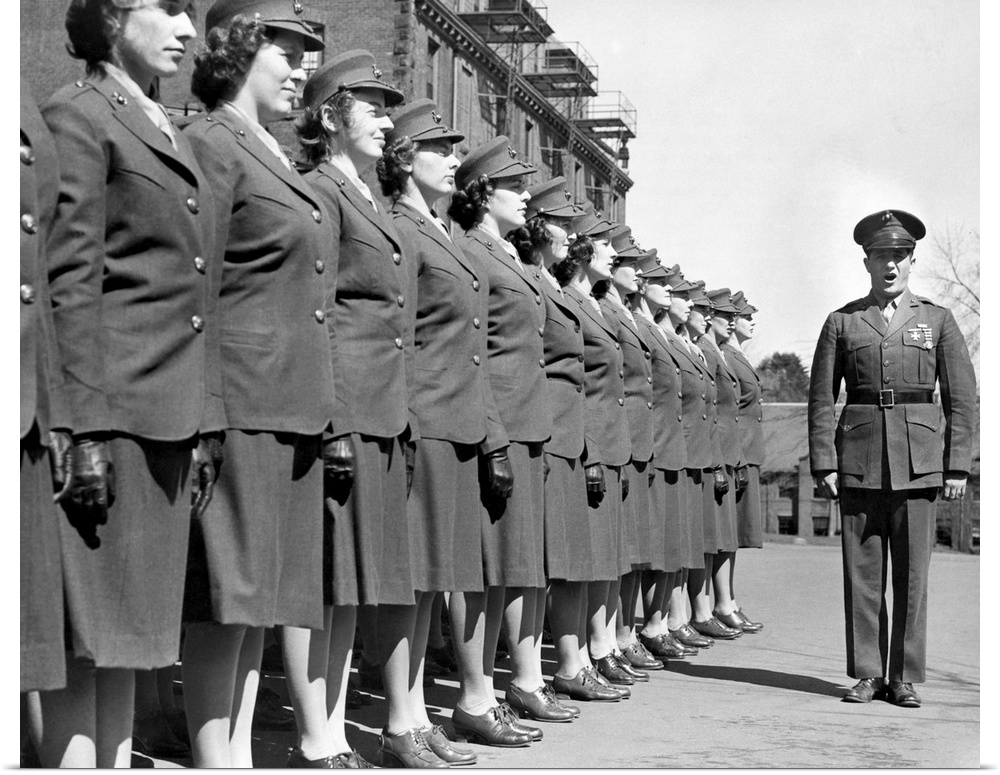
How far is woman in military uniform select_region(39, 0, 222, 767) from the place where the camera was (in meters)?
3.72

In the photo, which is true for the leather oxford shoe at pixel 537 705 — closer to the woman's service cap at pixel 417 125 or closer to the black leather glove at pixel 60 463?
the woman's service cap at pixel 417 125

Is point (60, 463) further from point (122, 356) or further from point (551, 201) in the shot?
point (551, 201)

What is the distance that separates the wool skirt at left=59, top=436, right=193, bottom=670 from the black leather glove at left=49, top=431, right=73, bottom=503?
5.2 inches

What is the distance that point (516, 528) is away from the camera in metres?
6.56

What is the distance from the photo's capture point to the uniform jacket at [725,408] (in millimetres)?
11445

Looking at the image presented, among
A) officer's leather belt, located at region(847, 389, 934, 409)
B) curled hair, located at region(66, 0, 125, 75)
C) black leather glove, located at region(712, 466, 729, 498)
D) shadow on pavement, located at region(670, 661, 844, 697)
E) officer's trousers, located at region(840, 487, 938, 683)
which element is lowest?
shadow on pavement, located at region(670, 661, 844, 697)

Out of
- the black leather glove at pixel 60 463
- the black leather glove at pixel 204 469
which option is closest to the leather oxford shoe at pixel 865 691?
the black leather glove at pixel 204 469

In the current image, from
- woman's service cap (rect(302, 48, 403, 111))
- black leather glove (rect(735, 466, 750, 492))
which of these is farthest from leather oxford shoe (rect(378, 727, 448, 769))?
A: black leather glove (rect(735, 466, 750, 492))

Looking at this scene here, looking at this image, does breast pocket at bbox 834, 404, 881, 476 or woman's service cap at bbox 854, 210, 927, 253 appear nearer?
woman's service cap at bbox 854, 210, 927, 253

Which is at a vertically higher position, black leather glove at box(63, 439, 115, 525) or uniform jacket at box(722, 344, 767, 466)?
uniform jacket at box(722, 344, 767, 466)

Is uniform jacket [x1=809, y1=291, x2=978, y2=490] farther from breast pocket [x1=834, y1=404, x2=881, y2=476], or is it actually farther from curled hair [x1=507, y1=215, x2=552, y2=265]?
curled hair [x1=507, y1=215, x2=552, y2=265]

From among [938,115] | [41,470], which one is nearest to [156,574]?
[41,470]

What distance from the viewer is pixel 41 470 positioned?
350cm
